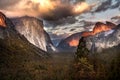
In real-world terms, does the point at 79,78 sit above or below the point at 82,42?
below

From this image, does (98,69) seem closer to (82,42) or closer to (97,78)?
(97,78)

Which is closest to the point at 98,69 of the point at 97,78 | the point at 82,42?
the point at 97,78

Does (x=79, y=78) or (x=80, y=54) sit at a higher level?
(x=80, y=54)

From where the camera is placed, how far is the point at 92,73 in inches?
4884

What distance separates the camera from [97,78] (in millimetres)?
125938

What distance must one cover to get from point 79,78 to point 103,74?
46.0ft

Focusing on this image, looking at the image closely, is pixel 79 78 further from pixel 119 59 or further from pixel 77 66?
pixel 119 59

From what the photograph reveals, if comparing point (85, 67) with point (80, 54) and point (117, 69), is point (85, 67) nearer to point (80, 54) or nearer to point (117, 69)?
point (80, 54)

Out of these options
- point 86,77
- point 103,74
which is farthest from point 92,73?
point 103,74

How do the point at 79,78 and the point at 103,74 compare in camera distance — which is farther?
the point at 103,74

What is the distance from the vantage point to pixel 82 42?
125312mm

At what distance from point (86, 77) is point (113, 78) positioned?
435 inches

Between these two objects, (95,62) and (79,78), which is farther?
(95,62)

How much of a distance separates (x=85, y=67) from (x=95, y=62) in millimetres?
13001
